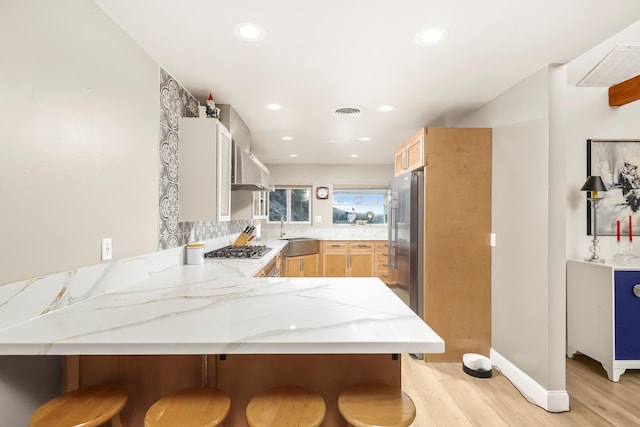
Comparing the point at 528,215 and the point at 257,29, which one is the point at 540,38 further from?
the point at 257,29

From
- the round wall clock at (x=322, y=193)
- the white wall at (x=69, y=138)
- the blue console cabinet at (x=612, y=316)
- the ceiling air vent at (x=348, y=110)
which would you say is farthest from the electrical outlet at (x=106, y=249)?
the round wall clock at (x=322, y=193)

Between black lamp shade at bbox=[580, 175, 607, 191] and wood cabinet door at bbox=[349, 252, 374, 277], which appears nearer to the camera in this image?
black lamp shade at bbox=[580, 175, 607, 191]

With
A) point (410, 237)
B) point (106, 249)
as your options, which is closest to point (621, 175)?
point (410, 237)

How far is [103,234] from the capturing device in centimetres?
153

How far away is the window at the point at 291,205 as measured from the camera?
6.00m

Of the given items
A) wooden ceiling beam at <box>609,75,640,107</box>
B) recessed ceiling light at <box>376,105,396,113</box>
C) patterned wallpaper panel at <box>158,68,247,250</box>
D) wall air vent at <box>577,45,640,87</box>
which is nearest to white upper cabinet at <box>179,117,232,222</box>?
patterned wallpaper panel at <box>158,68,247,250</box>

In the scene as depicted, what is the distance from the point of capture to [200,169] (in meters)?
2.31

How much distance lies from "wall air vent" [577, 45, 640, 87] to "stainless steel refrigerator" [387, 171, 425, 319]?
146 cm

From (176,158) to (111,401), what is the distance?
1682 millimetres

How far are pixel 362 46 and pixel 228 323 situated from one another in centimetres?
167

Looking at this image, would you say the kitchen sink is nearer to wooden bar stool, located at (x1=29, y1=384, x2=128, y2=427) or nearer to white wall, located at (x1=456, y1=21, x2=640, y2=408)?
white wall, located at (x1=456, y1=21, x2=640, y2=408)

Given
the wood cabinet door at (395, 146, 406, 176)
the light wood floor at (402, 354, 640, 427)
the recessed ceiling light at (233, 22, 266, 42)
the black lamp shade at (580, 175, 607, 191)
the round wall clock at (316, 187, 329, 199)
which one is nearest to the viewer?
the recessed ceiling light at (233, 22, 266, 42)

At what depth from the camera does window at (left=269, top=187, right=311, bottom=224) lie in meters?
6.00

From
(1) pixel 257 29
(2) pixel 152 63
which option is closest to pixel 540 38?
(1) pixel 257 29
